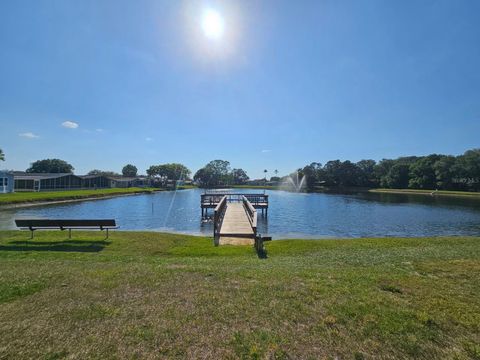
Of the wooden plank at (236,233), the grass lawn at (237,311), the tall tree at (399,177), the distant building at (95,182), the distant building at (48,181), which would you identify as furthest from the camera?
the tall tree at (399,177)

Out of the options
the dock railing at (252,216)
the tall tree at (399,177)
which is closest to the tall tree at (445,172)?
the tall tree at (399,177)

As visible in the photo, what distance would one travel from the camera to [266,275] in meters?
6.05

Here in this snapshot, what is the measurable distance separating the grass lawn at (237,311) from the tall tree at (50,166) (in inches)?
4306

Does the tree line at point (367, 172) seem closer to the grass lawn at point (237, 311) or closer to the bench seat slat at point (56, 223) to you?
the bench seat slat at point (56, 223)

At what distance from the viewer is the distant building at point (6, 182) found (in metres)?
42.9

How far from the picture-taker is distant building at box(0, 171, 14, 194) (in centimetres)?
4291

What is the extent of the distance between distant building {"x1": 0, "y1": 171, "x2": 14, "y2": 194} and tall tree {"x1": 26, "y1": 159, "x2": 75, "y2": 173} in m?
60.4

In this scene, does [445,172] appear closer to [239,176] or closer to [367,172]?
[367,172]

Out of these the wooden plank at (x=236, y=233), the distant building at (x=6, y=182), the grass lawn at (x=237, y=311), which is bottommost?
the wooden plank at (x=236, y=233)

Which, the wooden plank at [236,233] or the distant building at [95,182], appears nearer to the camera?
the wooden plank at [236,233]

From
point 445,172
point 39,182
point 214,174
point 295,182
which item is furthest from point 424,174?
point 39,182

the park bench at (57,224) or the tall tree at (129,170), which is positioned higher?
the tall tree at (129,170)

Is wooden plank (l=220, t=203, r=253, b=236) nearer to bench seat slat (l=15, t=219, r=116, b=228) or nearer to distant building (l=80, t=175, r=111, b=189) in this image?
bench seat slat (l=15, t=219, r=116, b=228)

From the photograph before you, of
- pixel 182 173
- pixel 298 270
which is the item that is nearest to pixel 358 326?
pixel 298 270
